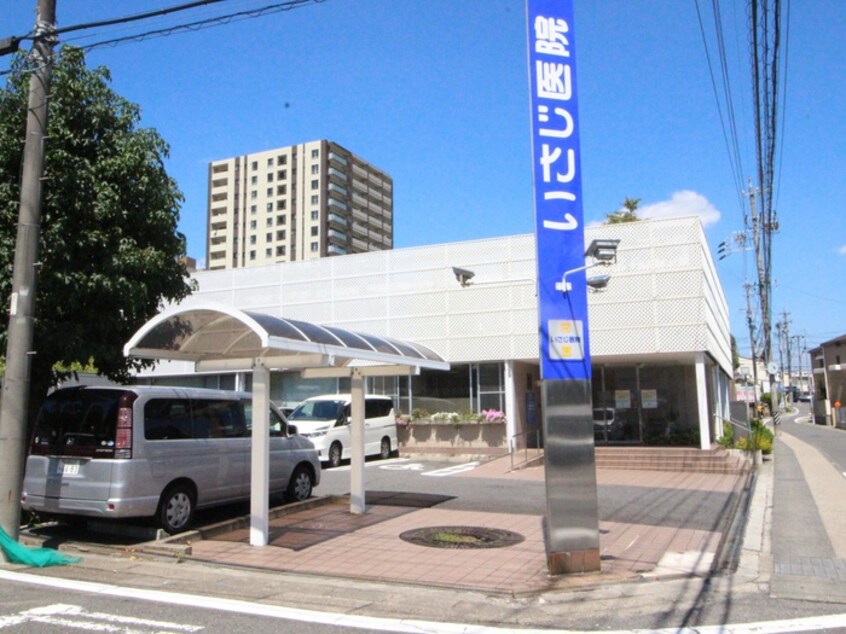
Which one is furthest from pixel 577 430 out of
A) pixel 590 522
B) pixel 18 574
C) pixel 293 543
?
pixel 18 574

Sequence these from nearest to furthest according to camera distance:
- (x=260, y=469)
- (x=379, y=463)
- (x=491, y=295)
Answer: (x=260, y=469), (x=379, y=463), (x=491, y=295)

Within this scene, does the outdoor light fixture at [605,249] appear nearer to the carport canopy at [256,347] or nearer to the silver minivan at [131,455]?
the carport canopy at [256,347]

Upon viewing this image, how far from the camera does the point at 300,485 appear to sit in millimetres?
12312

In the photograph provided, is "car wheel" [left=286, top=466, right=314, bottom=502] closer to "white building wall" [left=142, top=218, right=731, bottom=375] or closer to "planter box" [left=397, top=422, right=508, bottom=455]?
"planter box" [left=397, top=422, right=508, bottom=455]

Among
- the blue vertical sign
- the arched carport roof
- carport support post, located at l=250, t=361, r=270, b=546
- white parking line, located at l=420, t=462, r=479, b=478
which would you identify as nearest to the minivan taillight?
the arched carport roof

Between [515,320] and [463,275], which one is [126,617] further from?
[463,275]

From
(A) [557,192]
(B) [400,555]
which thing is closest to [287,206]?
(B) [400,555]

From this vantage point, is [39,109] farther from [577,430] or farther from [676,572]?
[676,572]

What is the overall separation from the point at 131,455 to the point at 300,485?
4193mm

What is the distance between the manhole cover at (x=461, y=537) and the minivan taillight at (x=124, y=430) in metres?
3.73

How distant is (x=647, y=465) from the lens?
19.6m

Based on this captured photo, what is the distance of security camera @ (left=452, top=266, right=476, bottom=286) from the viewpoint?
2258cm

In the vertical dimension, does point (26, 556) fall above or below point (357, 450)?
below

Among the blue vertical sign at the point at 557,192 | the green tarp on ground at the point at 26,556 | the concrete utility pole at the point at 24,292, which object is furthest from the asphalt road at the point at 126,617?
the blue vertical sign at the point at 557,192
